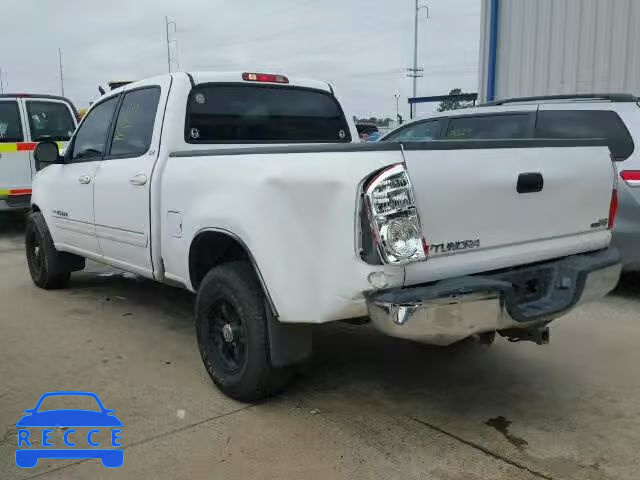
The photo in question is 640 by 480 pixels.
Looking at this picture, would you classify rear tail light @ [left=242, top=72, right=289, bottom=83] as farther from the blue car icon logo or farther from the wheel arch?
the blue car icon logo

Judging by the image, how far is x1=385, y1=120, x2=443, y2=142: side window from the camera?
7031 mm

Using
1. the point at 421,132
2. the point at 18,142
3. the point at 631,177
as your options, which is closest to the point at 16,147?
the point at 18,142

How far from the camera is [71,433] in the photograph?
11.3 ft

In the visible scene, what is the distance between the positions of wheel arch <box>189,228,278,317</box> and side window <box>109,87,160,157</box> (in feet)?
3.32

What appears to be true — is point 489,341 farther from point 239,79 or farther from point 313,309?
point 239,79

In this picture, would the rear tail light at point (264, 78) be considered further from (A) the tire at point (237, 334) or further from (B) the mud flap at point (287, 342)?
(B) the mud flap at point (287, 342)

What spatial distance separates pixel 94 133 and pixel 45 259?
1.55 m

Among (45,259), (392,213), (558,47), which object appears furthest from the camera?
(558,47)

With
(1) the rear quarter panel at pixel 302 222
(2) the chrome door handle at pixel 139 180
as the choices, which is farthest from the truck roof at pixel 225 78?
(1) the rear quarter panel at pixel 302 222

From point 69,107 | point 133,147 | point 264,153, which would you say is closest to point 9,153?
point 69,107

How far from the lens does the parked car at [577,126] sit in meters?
5.46

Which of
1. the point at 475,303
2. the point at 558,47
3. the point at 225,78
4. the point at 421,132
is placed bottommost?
the point at 475,303

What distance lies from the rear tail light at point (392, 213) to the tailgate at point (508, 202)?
2.4 inches

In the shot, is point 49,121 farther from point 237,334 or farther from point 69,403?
point 237,334
